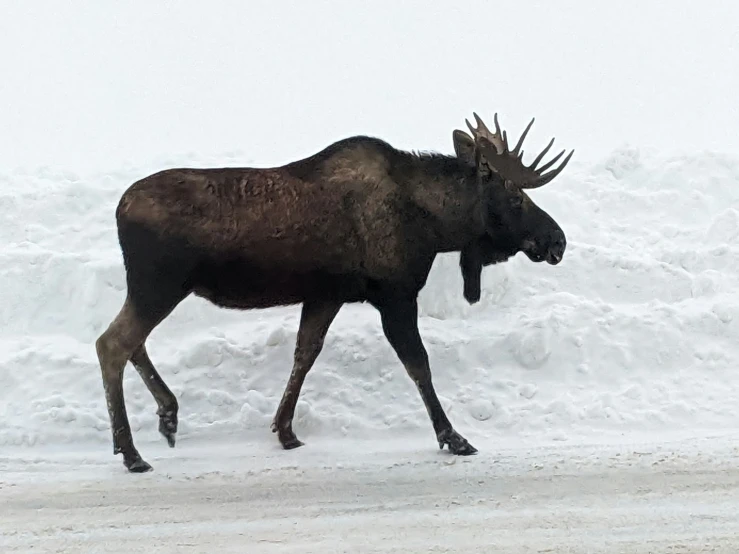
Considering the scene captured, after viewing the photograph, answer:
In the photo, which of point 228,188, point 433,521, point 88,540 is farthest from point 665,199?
point 88,540

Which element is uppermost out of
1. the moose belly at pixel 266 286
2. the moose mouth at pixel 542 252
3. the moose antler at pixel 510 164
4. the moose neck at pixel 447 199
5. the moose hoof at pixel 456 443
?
the moose antler at pixel 510 164

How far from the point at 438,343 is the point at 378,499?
2781mm

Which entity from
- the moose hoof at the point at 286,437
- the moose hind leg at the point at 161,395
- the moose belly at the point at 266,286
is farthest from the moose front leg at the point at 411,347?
the moose hind leg at the point at 161,395

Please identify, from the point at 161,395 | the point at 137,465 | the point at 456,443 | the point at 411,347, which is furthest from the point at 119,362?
the point at 456,443

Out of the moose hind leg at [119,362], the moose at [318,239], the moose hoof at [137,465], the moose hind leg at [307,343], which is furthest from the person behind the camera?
the moose hind leg at [307,343]

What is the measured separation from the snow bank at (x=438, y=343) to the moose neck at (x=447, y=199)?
1.21m

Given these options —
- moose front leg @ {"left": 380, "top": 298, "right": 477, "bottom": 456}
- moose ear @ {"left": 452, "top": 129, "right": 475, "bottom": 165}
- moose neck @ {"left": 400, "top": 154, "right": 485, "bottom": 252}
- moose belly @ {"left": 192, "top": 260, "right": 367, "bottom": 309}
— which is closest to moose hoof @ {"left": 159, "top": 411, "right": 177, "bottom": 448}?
moose belly @ {"left": 192, "top": 260, "right": 367, "bottom": 309}

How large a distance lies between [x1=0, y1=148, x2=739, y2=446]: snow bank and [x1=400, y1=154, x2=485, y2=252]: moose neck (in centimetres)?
121

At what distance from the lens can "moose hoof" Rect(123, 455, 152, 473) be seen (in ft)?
20.6

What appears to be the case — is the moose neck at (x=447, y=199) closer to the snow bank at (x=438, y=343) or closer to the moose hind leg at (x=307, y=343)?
the moose hind leg at (x=307, y=343)

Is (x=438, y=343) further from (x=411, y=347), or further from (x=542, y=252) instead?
(x=542, y=252)

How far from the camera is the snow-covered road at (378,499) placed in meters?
4.92

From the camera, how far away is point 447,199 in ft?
24.2

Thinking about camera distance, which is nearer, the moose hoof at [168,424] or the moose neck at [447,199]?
the moose hoof at [168,424]
